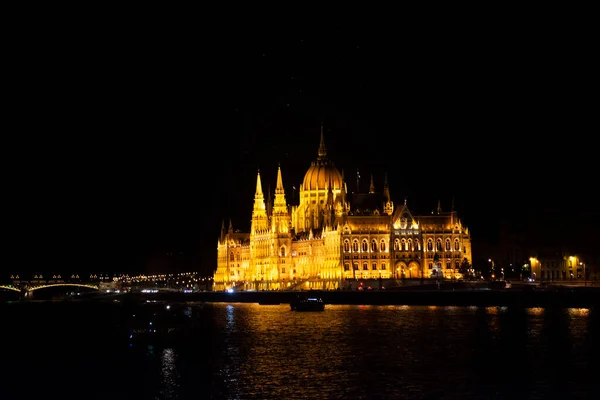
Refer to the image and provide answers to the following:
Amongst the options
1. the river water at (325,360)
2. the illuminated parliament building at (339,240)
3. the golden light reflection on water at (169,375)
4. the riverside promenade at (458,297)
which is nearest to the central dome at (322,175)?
the illuminated parliament building at (339,240)

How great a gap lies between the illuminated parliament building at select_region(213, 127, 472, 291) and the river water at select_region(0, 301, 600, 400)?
57.5m

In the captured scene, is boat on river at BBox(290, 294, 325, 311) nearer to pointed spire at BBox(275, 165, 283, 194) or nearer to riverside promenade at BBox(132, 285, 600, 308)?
riverside promenade at BBox(132, 285, 600, 308)

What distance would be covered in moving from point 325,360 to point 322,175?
117370mm

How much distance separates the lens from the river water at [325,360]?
52094mm

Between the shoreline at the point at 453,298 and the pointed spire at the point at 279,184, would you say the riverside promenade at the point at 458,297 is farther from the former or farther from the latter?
the pointed spire at the point at 279,184

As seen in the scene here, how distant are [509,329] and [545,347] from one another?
14771 millimetres

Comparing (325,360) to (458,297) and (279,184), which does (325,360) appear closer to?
(458,297)

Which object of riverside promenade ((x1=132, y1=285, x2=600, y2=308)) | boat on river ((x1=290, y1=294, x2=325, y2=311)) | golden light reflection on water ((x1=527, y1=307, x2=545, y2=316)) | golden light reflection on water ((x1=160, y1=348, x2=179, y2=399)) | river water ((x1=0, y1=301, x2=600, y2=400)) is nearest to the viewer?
river water ((x1=0, y1=301, x2=600, y2=400))

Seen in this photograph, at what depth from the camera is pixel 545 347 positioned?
6919 centimetres

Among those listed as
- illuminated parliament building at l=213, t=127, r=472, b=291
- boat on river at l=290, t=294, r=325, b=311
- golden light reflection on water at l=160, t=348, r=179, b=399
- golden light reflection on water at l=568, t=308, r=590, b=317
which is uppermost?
illuminated parliament building at l=213, t=127, r=472, b=291

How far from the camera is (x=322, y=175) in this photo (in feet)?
591

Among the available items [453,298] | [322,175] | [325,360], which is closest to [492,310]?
[453,298]

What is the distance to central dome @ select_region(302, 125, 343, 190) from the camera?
586 ft

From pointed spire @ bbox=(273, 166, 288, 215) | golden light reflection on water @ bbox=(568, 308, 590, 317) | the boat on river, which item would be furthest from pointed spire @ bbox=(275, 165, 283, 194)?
golden light reflection on water @ bbox=(568, 308, 590, 317)
